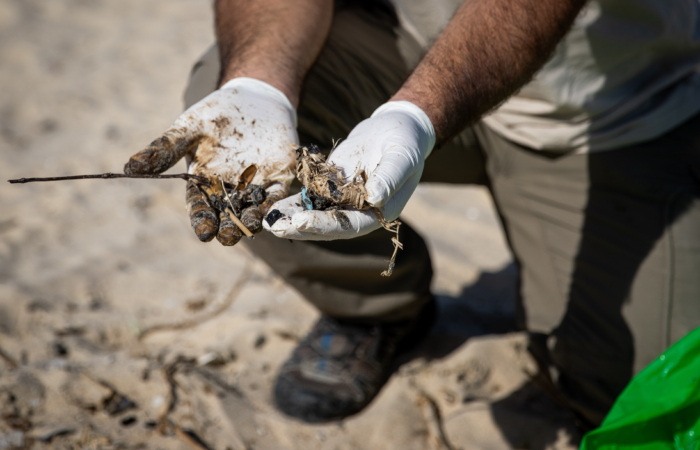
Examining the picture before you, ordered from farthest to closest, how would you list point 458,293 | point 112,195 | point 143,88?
1. point 143,88
2. point 112,195
3. point 458,293

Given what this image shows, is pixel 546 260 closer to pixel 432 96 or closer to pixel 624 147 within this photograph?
pixel 624 147

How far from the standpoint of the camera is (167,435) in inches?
57.8

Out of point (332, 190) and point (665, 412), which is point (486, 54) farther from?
point (665, 412)

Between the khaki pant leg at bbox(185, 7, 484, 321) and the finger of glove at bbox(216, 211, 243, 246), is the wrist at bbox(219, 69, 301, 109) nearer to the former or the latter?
the khaki pant leg at bbox(185, 7, 484, 321)

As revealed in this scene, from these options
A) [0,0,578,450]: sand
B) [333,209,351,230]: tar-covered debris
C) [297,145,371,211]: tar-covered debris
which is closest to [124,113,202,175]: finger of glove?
[297,145,371,211]: tar-covered debris

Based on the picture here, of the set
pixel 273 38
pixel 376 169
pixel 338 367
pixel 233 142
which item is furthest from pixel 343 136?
pixel 338 367

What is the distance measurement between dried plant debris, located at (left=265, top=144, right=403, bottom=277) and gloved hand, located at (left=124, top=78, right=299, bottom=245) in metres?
0.11

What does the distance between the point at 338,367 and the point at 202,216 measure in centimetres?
98

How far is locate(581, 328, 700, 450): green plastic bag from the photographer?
106 cm

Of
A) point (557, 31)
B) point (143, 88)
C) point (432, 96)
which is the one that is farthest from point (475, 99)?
point (143, 88)

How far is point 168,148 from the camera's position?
3.43 ft

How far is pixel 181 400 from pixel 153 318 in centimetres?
49

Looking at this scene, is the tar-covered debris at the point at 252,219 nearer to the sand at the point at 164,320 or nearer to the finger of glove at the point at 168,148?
the finger of glove at the point at 168,148

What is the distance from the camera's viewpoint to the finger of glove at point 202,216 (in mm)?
945
